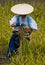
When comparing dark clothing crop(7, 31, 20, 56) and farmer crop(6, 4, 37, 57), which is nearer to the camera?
farmer crop(6, 4, 37, 57)

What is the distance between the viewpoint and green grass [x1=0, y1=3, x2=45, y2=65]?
231 inches

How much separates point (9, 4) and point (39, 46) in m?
2.57

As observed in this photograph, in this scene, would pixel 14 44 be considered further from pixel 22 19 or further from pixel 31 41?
pixel 31 41

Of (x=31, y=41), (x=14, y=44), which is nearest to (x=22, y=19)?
(x=14, y=44)

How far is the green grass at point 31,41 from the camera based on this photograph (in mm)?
5878

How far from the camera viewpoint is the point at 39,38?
273 inches

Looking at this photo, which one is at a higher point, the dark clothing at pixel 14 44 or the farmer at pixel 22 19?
the farmer at pixel 22 19

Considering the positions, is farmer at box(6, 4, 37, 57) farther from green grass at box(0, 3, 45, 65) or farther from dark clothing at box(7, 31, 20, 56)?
green grass at box(0, 3, 45, 65)

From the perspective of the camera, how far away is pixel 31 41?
677 centimetres

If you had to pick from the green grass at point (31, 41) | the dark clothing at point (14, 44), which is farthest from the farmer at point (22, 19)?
the green grass at point (31, 41)

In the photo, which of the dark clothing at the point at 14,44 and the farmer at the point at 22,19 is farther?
the dark clothing at the point at 14,44

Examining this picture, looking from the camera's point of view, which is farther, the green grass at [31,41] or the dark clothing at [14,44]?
the dark clothing at [14,44]

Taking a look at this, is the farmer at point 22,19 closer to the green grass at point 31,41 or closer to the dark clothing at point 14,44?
the dark clothing at point 14,44

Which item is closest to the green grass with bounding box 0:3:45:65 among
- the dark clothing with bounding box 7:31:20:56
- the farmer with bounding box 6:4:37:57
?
the dark clothing with bounding box 7:31:20:56
